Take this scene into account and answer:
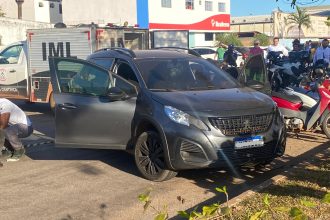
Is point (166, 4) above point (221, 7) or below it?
below

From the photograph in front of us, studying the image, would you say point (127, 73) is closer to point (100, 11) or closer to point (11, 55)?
point (11, 55)

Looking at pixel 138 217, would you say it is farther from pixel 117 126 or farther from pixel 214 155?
pixel 117 126

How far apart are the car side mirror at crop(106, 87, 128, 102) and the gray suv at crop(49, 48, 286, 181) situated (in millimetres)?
13

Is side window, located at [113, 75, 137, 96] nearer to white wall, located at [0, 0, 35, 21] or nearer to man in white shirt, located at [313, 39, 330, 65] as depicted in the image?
man in white shirt, located at [313, 39, 330, 65]

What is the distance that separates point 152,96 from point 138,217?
175 centimetres

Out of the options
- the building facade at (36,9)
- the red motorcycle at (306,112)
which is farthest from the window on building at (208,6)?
the red motorcycle at (306,112)

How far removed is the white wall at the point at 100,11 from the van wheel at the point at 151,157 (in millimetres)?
39202

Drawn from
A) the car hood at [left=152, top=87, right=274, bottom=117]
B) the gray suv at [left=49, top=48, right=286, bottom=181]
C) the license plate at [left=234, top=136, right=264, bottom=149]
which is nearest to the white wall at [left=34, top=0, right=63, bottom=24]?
the gray suv at [left=49, top=48, right=286, bottom=181]

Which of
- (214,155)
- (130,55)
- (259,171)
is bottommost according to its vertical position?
(259,171)

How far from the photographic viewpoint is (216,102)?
5.89 meters

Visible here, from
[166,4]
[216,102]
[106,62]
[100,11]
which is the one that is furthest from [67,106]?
[100,11]

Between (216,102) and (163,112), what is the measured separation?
2.14 ft

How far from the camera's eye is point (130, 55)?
23.0 feet

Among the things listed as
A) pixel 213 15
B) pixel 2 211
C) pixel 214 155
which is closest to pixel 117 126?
pixel 214 155
